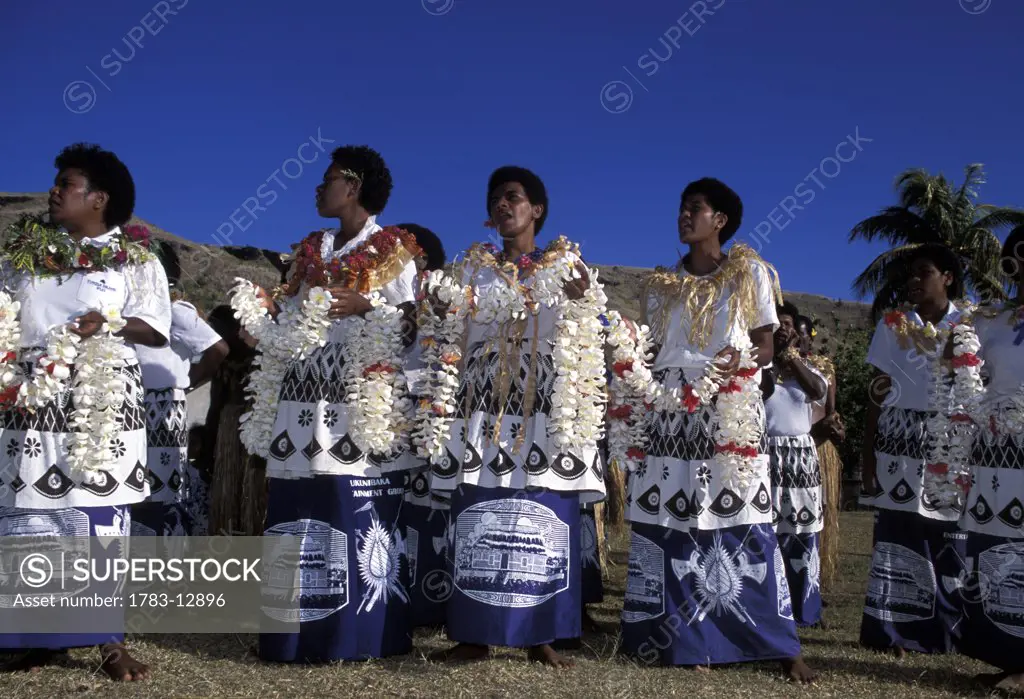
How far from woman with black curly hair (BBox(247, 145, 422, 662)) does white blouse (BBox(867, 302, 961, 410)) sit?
3156mm

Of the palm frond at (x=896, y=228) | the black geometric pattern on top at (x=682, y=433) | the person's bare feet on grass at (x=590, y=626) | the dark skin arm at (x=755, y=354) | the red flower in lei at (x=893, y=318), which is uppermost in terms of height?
the palm frond at (x=896, y=228)

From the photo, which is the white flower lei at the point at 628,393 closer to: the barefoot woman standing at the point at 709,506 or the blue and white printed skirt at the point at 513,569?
the barefoot woman standing at the point at 709,506

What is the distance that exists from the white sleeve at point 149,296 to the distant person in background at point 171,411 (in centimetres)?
131

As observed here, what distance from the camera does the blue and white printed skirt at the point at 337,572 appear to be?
5113mm

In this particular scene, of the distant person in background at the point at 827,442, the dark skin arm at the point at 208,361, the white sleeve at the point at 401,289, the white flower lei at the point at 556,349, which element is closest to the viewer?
the white flower lei at the point at 556,349

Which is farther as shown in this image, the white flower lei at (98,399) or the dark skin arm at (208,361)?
the dark skin arm at (208,361)

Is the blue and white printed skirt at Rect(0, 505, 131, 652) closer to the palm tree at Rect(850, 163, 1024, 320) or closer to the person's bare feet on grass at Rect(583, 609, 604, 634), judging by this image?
the person's bare feet on grass at Rect(583, 609, 604, 634)

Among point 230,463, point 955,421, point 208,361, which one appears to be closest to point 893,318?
point 955,421

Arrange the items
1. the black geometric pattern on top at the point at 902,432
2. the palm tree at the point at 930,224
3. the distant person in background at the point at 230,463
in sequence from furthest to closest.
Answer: the palm tree at the point at 930,224 → the distant person in background at the point at 230,463 → the black geometric pattern on top at the point at 902,432

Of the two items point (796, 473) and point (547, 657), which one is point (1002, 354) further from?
point (547, 657)

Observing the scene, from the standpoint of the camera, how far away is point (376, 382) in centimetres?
512

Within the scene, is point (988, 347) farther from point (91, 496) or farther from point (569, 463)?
point (91, 496)

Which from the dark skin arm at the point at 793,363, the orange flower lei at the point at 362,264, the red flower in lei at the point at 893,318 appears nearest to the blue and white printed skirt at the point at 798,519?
the dark skin arm at the point at 793,363

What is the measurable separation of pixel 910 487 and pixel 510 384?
2.80 meters
